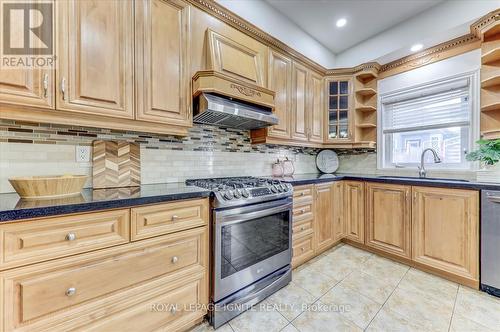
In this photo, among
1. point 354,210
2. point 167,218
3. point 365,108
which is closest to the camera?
point 167,218

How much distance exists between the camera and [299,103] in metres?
2.68

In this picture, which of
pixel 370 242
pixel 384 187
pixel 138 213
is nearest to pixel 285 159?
pixel 384 187

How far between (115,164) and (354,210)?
270 centimetres

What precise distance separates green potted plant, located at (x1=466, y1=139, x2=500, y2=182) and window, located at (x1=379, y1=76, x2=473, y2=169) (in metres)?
0.48

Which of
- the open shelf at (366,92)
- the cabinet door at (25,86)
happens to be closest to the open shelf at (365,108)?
the open shelf at (366,92)

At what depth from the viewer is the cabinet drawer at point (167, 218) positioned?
1196 millimetres

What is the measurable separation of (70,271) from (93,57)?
1.20 metres

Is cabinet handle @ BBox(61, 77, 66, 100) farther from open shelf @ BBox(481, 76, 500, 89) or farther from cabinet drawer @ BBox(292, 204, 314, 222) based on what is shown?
open shelf @ BBox(481, 76, 500, 89)

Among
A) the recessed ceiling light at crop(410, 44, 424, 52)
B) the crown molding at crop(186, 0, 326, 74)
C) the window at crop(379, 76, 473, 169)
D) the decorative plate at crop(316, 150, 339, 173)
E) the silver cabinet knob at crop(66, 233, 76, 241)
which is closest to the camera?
the silver cabinet knob at crop(66, 233, 76, 241)

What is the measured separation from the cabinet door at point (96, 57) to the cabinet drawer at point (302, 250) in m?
1.91

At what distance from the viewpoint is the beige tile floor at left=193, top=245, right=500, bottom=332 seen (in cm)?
147

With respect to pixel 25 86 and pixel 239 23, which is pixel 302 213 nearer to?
pixel 239 23

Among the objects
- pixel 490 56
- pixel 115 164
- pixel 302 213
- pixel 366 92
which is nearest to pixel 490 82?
pixel 490 56

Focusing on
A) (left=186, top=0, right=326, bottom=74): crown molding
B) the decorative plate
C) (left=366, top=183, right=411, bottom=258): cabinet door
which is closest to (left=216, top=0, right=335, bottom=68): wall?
(left=186, top=0, right=326, bottom=74): crown molding
